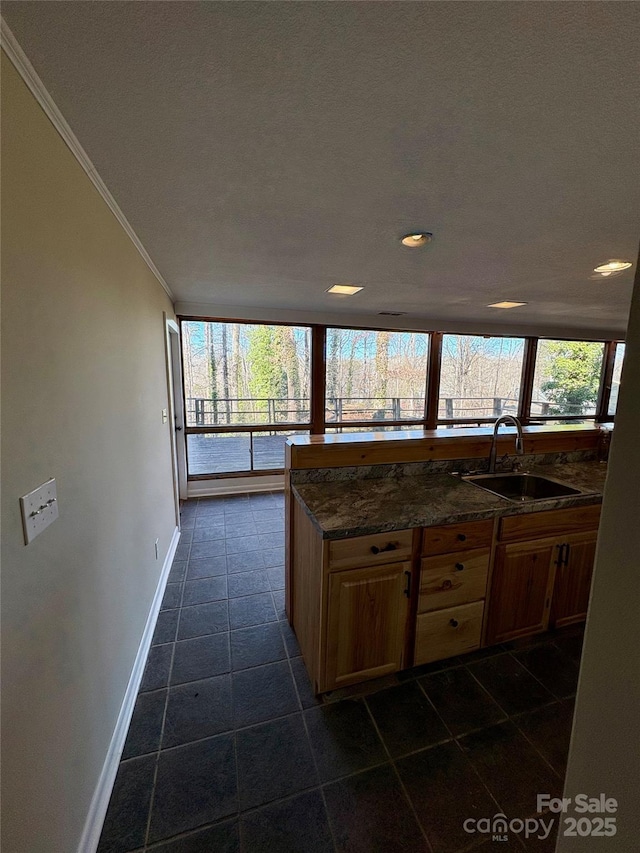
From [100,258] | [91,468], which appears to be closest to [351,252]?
[100,258]

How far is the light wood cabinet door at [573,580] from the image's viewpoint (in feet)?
6.40

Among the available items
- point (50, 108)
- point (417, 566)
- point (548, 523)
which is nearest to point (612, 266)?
point (548, 523)

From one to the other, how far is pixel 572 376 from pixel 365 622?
6.37 metres

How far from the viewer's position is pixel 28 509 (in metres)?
0.86

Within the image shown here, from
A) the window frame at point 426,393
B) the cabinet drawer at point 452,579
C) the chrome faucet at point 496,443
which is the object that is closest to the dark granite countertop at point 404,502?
the cabinet drawer at point 452,579

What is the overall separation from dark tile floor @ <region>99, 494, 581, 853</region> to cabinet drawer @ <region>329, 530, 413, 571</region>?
28.5 inches

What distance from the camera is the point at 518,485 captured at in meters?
2.34

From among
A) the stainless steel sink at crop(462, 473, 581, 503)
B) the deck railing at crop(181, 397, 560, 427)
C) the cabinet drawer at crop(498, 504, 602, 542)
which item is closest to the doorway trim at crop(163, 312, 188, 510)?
the deck railing at crop(181, 397, 560, 427)

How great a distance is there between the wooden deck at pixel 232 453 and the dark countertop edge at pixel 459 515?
273cm

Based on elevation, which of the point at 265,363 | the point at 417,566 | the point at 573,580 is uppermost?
the point at 265,363

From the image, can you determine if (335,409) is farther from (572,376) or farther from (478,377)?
(572,376)

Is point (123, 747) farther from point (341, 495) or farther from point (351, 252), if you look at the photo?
point (351, 252)

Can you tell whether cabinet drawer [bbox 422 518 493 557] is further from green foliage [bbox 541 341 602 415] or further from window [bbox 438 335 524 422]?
green foliage [bbox 541 341 602 415]

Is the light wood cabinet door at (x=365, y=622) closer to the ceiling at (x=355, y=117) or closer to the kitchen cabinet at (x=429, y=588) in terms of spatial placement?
the kitchen cabinet at (x=429, y=588)
